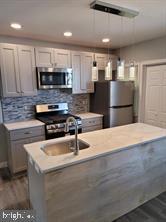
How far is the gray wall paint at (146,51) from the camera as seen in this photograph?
11.1ft

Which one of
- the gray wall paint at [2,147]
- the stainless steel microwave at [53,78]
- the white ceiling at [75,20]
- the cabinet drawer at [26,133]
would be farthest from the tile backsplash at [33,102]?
the white ceiling at [75,20]

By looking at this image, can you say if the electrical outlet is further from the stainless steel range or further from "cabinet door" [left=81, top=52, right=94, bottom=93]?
"cabinet door" [left=81, top=52, right=94, bottom=93]

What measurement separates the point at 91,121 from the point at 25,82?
1574 mm

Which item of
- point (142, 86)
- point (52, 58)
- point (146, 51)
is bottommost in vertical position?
point (142, 86)

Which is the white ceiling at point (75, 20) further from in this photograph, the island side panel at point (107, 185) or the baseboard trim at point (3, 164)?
the baseboard trim at point (3, 164)

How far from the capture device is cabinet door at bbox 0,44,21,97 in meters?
2.89

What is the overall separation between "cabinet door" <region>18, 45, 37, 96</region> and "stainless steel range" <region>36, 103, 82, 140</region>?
0.49 meters

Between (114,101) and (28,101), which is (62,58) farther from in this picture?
(114,101)

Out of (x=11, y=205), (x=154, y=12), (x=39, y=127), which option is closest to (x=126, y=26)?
(x=154, y=12)

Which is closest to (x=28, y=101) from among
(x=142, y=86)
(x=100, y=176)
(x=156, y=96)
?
(x=100, y=176)

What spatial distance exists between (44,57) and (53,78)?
1.42 ft

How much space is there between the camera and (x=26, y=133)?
296 cm

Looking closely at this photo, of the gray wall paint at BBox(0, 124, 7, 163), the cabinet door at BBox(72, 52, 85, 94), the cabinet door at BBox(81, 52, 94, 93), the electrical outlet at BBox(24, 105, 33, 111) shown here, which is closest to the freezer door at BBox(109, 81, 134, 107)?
the cabinet door at BBox(81, 52, 94, 93)

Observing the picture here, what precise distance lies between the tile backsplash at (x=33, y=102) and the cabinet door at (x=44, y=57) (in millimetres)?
616
